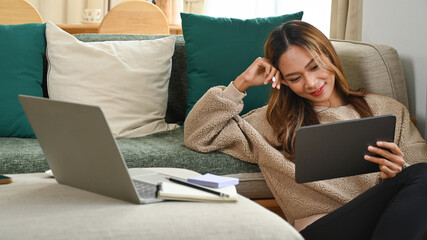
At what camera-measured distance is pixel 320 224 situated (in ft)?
5.32

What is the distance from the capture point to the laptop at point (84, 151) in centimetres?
115

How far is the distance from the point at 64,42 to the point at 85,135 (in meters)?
1.27

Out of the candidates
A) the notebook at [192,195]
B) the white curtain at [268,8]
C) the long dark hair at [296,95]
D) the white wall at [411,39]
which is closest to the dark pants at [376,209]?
the long dark hair at [296,95]

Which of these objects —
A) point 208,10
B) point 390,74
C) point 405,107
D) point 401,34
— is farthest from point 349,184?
point 208,10

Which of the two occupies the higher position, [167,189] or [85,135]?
[85,135]

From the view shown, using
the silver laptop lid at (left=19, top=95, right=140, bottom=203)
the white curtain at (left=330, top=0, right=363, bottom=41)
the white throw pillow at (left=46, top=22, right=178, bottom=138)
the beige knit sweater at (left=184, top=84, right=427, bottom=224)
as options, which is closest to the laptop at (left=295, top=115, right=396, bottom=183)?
the beige knit sweater at (left=184, top=84, right=427, bottom=224)

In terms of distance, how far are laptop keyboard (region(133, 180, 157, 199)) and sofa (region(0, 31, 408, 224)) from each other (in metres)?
0.69

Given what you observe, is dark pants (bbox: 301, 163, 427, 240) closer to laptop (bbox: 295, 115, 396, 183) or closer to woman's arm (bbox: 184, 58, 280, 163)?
laptop (bbox: 295, 115, 396, 183)

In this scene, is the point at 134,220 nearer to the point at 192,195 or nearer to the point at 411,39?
the point at 192,195

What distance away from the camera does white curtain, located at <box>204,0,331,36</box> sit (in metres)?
3.70

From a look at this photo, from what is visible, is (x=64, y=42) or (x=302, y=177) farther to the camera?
(x=64, y=42)

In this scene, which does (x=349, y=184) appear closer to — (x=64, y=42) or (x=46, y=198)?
(x=46, y=198)

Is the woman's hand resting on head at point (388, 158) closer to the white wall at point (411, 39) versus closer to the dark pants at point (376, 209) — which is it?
the dark pants at point (376, 209)

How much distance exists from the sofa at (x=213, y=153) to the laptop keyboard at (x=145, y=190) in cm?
69
